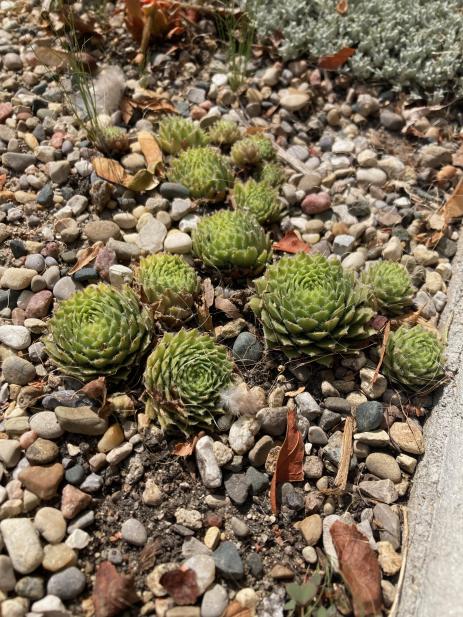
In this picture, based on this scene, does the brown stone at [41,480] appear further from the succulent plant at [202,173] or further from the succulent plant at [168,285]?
the succulent plant at [202,173]

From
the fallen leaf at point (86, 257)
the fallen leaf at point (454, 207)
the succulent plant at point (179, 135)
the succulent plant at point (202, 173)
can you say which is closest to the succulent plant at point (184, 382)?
the fallen leaf at point (86, 257)

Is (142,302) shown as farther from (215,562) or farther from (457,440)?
(457,440)

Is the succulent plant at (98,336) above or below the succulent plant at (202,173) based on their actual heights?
below

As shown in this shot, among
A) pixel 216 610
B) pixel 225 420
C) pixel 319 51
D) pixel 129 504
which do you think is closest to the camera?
pixel 216 610

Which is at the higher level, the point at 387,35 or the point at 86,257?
the point at 387,35

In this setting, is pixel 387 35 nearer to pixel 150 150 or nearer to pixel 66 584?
pixel 150 150

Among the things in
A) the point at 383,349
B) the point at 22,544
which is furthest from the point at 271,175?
the point at 22,544

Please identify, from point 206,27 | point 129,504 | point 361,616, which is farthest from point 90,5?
point 361,616
